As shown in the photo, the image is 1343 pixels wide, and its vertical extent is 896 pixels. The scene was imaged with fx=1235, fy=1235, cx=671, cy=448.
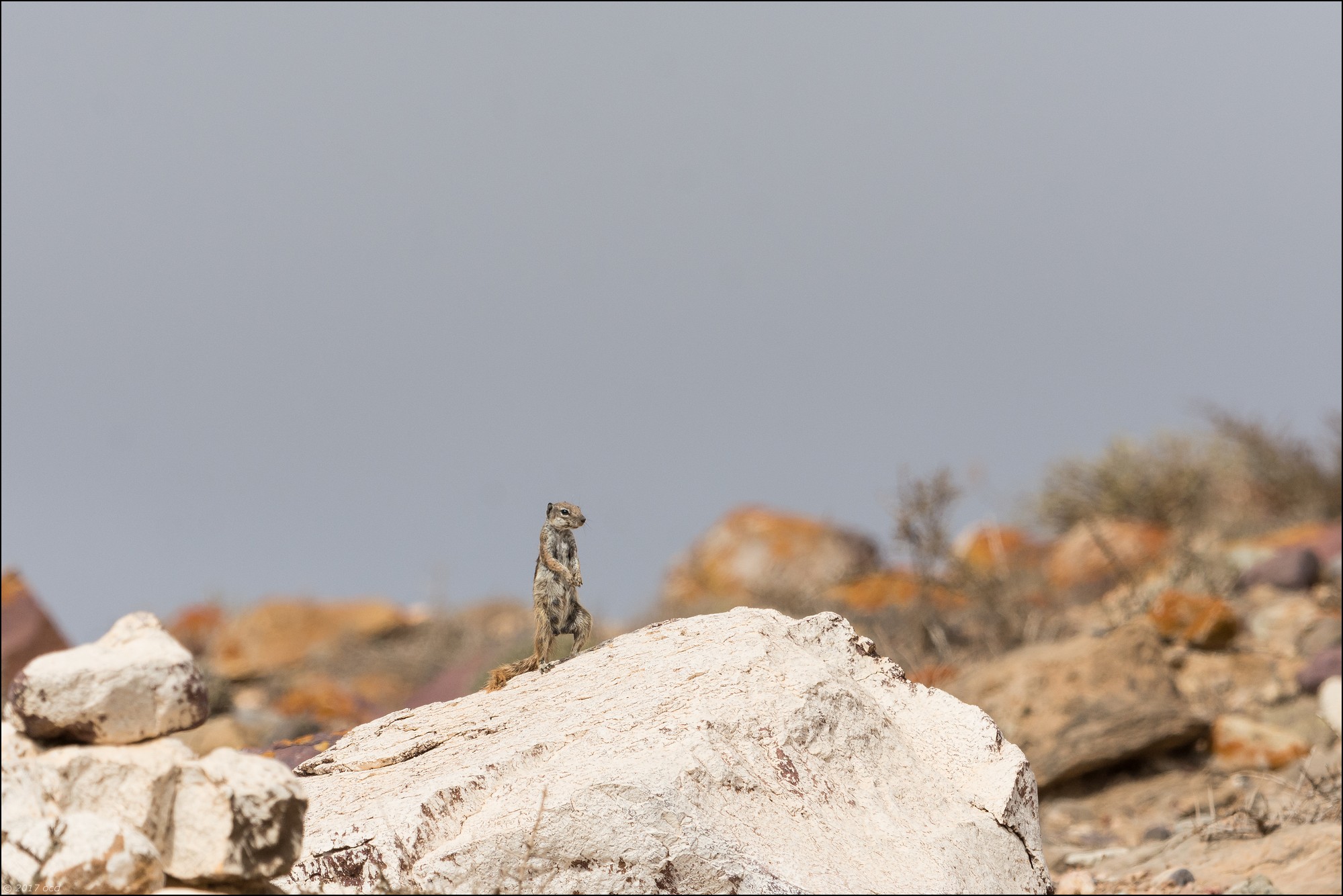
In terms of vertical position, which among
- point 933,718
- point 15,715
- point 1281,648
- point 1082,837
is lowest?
point 1082,837

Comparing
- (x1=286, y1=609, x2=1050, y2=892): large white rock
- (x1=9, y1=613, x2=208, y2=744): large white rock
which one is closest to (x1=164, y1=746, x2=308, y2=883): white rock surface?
(x1=9, y1=613, x2=208, y2=744): large white rock

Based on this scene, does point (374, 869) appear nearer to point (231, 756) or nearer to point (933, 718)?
point (231, 756)

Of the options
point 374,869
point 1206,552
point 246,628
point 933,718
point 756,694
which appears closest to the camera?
point 374,869

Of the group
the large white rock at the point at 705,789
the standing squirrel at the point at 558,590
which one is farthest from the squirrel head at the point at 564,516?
the large white rock at the point at 705,789

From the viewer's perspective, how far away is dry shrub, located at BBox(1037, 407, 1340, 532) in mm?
22188

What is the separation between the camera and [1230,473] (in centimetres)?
2383

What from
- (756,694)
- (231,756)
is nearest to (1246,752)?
(756,694)

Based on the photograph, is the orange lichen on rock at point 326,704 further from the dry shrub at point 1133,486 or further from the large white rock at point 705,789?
the dry shrub at point 1133,486

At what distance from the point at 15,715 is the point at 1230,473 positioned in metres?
23.9

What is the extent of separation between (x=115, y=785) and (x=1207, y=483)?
22955mm

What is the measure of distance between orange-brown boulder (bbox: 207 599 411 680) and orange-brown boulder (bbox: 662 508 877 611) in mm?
5565

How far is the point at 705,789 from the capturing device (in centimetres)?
435

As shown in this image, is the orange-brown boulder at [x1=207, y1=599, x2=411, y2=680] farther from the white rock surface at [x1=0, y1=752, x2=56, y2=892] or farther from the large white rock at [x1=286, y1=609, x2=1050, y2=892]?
the white rock surface at [x1=0, y1=752, x2=56, y2=892]

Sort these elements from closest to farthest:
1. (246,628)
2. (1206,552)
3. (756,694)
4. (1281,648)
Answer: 1. (756,694)
2. (1281,648)
3. (1206,552)
4. (246,628)
